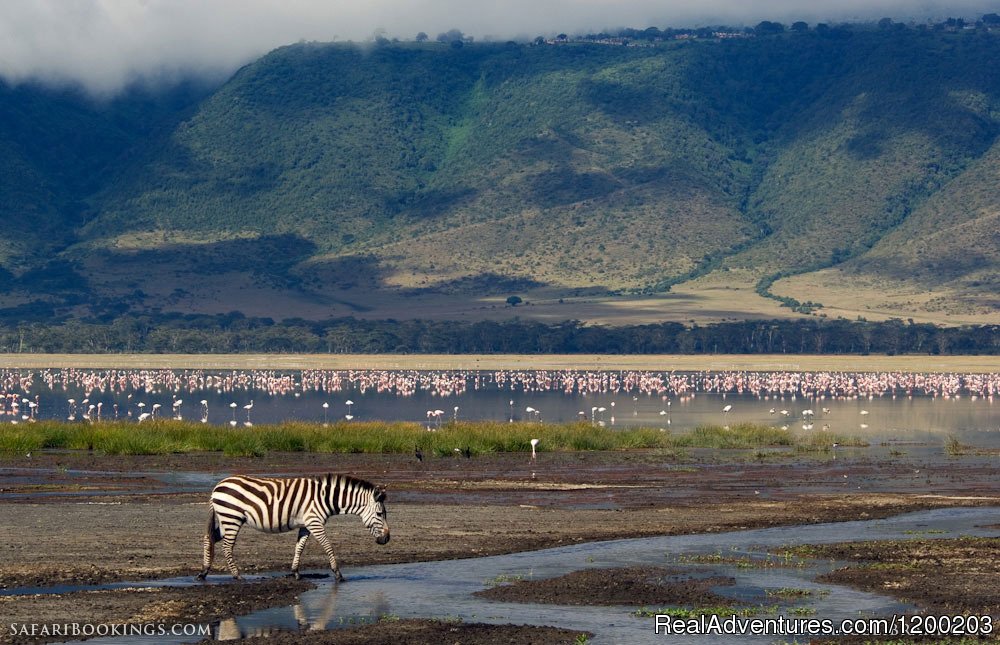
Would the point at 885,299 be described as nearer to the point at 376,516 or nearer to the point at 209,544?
the point at 376,516

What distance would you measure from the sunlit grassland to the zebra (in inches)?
740

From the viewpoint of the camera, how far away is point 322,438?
40.2m

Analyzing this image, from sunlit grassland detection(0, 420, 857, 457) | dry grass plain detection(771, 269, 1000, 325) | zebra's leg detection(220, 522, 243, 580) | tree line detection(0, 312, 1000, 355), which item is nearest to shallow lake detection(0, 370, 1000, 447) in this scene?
sunlit grassland detection(0, 420, 857, 457)

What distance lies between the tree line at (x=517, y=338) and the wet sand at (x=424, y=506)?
88236mm

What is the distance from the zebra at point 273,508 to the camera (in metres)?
19.2

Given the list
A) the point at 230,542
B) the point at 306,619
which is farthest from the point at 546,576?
the point at 306,619

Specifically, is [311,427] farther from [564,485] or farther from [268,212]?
[268,212]

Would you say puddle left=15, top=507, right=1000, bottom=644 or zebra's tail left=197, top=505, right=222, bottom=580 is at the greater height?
zebra's tail left=197, top=505, right=222, bottom=580

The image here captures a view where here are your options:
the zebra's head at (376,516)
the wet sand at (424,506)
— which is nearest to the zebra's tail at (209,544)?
the wet sand at (424,506)

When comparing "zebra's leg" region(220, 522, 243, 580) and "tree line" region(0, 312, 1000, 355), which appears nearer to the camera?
"zebra's leg" region(220, 522, 243, 580)

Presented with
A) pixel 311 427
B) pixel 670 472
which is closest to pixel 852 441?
pixel 670 472

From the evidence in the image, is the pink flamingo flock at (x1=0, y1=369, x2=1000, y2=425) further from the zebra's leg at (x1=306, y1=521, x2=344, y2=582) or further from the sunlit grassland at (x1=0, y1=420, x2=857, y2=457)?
the zebra's leg at (x1=306, y1=521, x2=344, y2=582)

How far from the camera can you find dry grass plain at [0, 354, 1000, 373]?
112750 millimetres

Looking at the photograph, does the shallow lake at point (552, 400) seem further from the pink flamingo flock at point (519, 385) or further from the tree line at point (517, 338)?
the tree line at point (517, 338)
